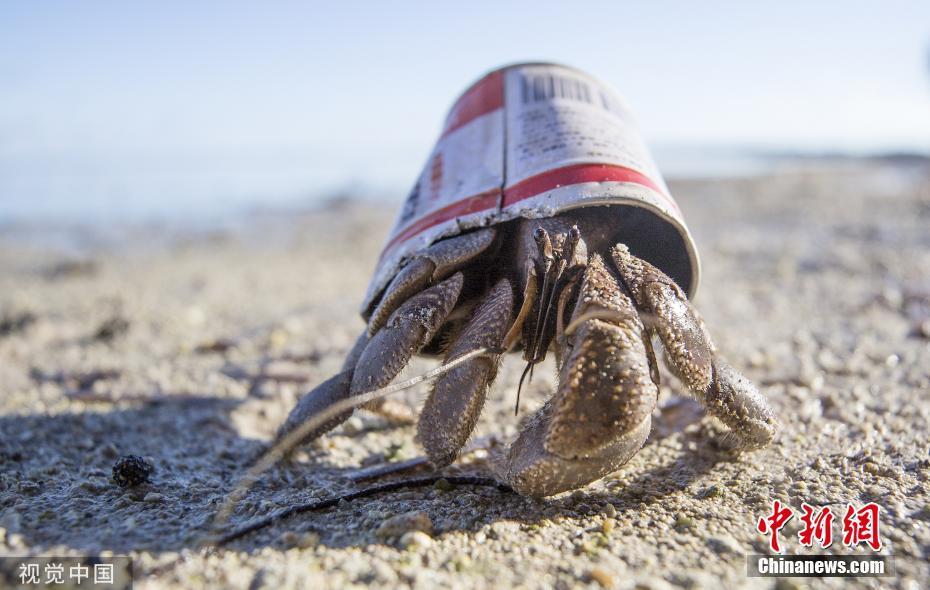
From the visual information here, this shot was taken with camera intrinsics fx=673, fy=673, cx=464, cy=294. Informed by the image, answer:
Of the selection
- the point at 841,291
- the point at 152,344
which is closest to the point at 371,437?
the point at 152,344

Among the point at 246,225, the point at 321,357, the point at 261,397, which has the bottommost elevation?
the point at 261,397

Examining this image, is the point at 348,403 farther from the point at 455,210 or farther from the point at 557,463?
the point at 455,210

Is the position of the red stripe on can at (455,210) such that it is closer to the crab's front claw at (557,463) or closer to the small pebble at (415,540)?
the crab's front claw at (557,463)

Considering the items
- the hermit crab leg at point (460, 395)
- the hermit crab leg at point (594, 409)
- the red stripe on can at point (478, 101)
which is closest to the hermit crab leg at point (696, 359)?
the hermit crab leg at point (594, 409)

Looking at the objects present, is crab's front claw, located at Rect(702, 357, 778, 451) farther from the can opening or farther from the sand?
the can opening

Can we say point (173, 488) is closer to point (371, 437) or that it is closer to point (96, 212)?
point (371, 437)

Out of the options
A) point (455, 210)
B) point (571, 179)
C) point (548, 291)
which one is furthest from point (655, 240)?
point (455, 210)
